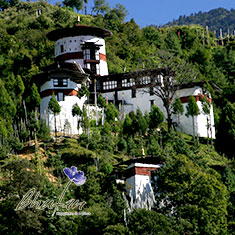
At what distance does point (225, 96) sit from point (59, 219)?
40.6m

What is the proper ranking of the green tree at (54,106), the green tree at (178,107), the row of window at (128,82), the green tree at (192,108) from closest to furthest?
the green tree at (54,106)
the green tree at (192,108)
the green tree at (178,107)
the row of window at (128,82)

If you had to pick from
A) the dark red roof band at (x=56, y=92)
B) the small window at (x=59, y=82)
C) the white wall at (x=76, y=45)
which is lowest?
the dark red roof band at (x=56, y=92)

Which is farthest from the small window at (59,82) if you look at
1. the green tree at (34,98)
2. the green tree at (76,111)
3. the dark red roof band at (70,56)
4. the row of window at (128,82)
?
the dark red roof band at (70,56)

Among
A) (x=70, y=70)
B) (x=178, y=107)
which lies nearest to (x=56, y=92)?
(x=70, y=70)

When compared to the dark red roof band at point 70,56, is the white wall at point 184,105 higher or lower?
lower

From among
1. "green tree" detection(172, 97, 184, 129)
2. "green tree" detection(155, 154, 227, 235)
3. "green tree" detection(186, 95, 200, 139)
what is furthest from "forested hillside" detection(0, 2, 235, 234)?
"green tree" detection(186, 95, 200, 139)

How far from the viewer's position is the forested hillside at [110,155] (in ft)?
108

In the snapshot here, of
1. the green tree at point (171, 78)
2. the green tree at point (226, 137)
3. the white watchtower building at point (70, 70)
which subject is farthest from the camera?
the green tree at point (171, 78)

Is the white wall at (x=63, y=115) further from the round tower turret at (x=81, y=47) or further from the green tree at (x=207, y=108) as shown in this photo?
the round tower turret at (x=81, y=47)

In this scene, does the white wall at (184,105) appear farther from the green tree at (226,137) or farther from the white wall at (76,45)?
the green tree at (226,137)

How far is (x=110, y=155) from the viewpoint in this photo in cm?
4703

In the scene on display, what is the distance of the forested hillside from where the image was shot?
33.0m

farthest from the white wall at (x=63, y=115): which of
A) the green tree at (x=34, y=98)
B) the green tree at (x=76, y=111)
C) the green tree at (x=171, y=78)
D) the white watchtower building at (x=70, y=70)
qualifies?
the green tree at (x=171, y=78)

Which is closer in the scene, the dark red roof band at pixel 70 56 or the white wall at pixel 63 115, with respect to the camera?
the white wall at pixel 63 115
